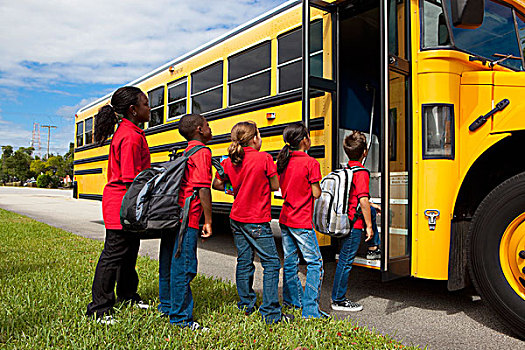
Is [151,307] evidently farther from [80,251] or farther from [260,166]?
[80,251]

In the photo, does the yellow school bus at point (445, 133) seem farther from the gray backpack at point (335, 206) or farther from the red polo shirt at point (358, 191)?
the gray backpack at point (335, 206)

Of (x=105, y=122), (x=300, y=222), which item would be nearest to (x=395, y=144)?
(x=300, y=222)

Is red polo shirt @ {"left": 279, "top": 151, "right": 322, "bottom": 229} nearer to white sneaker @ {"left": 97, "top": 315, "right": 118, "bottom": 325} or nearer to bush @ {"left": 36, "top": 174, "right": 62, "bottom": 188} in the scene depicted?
white sneaker @ {"left": 97, "top": 315, "right": 118, "bottom": 325}

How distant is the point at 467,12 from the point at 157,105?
4896 mm

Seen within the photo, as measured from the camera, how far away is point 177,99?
6.29 meters

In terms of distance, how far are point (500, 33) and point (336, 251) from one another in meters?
2.14

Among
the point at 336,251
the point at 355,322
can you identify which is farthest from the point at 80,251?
the point at 355,322

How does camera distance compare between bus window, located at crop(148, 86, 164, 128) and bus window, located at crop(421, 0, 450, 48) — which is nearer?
bus window, located at crop(421, 0, 450, 48)

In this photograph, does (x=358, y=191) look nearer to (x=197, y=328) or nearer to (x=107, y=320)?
(x=197, y=328)

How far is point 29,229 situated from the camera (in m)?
7.73

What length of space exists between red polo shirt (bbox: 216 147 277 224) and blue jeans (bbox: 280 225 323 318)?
27cm

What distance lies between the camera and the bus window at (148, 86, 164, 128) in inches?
262

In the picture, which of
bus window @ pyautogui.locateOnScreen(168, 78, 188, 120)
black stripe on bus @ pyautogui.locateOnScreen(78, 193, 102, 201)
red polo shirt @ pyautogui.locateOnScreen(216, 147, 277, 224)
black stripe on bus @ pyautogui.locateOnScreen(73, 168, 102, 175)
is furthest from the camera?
black stripe on bus @ pyautogui.locateOnScreen(73, 168, 102, 175)

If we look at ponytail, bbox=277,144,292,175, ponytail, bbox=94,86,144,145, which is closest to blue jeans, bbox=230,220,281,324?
ponytail, bbox=277,144,292,175
